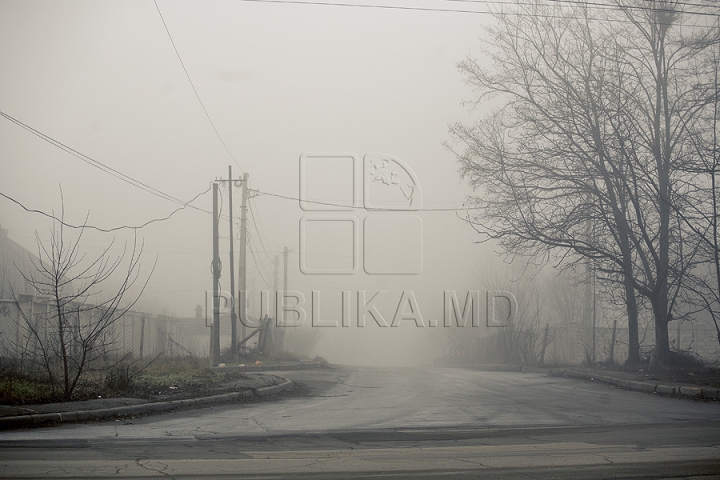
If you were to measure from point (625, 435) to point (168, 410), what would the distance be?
771cm

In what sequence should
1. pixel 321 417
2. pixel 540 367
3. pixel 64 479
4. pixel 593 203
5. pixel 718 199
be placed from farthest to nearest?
pixel 540 367 → pixel 593 203 → pixel 718 199 → pixel 321 417 → pixel 64 479

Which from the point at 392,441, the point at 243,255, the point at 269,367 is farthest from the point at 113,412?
the point at 243,255

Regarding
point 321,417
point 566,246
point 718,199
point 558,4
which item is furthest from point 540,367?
point 321,417

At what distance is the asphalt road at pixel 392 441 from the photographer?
252 inches

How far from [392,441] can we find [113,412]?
501 centimetres

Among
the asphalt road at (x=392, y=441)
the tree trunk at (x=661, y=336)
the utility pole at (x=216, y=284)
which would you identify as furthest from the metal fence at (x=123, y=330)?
the tree trunk at (x=661, y=336)

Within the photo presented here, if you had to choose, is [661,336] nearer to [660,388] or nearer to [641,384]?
[641,384]

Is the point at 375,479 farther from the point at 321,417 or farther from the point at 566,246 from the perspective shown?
the point at 566,246

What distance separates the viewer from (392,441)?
8.48 m

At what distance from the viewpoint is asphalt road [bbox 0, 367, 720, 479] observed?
6410 millimetres

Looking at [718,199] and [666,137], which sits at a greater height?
[666,137]

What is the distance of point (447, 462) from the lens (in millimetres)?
6879

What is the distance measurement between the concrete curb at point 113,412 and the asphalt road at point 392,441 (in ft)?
1.41

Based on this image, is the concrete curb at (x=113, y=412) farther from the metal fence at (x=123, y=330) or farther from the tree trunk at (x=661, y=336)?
the tree trunk at (x=661, y=336)
